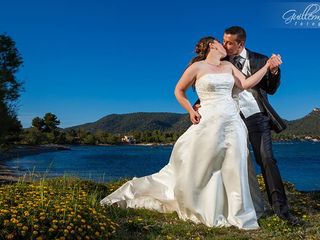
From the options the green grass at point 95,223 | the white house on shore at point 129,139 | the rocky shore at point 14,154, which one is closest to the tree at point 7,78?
the rocky shore at point 14,154

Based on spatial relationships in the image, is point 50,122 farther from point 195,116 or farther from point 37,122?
point 195,116

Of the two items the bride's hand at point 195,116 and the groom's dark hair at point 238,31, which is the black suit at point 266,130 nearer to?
the groom's dark hair at point 238,31

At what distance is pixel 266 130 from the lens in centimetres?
831

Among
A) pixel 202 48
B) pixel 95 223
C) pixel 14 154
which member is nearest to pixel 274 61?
pixel 202 48

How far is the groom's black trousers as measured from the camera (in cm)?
807

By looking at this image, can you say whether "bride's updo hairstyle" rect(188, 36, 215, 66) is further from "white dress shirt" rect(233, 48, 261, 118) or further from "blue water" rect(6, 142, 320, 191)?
"blue water" rect(6, 142, 320, 191)

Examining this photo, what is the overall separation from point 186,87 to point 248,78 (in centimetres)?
112

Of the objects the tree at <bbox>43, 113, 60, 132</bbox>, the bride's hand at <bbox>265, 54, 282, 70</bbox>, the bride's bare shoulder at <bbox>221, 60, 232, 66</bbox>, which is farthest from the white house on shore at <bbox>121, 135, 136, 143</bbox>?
the bride's hand at <bbox>265, 54, 282, 70</bbox>

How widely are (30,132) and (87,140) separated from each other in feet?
167

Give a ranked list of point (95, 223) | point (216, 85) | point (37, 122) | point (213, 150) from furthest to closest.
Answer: point (37, 122), point (216, 85), point (213, 150), point (95, 223)

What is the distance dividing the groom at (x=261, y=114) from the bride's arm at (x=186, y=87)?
0.84 ft

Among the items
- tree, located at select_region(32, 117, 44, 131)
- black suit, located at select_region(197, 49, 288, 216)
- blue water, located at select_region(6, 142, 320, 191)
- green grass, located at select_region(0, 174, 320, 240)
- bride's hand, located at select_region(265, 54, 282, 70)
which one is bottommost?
blue water, located at select_region(6, 142, 320, 191)

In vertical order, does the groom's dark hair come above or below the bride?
above

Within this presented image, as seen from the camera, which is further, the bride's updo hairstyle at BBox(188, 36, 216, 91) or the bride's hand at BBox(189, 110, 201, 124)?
the bride's updo hairstyle at BBox(188, 36, 216, 91)
